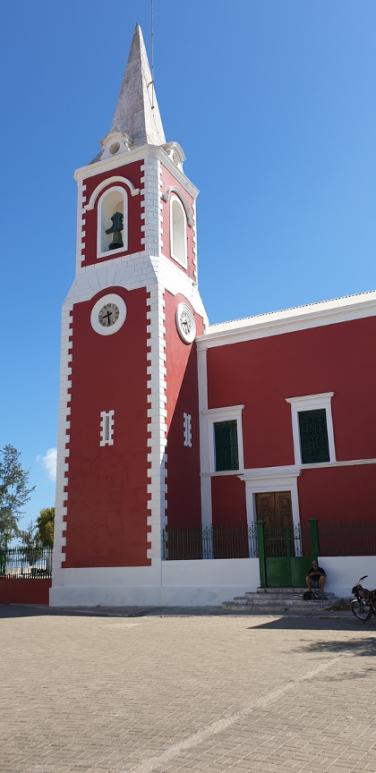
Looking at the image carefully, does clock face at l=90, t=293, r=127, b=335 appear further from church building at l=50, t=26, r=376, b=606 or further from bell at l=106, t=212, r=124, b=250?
bell at l=106, t=212, r=124, b=250

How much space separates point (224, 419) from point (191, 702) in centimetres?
1448

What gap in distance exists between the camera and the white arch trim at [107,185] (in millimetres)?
21083

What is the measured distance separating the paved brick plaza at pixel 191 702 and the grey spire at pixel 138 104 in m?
17.4

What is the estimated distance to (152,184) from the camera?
20891 millimetres

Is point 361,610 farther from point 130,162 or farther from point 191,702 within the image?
point 130,162

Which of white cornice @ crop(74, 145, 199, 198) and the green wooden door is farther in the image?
white cornice @ crop(74, 145, 199, 198)

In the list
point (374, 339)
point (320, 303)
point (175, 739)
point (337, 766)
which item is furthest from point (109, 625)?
point (320, 303)

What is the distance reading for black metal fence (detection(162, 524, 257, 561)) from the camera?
17.6m

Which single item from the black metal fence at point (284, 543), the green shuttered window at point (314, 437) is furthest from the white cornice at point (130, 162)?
the black metal fence at point (284, 543)

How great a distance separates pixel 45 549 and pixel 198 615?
21.7ft

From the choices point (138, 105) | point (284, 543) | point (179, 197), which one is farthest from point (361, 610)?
point (138, 105)

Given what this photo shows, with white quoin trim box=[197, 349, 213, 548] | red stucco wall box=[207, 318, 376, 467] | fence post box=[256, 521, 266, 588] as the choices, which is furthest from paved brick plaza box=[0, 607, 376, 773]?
white quoin trim box=[197, 349, 213, 548]

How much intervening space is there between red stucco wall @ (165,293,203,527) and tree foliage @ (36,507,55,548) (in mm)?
19902

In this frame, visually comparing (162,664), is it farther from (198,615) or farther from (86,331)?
(86,331)
